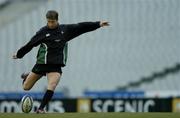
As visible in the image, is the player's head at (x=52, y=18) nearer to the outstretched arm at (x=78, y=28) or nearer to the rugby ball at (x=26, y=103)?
the outstretched arm at (x=78, y=28)

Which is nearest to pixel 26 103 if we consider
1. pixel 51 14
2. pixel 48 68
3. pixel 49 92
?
pixel 49 92

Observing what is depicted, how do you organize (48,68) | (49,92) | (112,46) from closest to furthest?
(49,92) < (48,68) < (112,46)

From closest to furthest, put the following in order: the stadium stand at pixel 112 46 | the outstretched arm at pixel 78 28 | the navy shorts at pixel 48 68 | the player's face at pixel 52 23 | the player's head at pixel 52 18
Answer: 1. the player's head at pixel 52 18
2. the player's face at pixel 52 23
3. the navy shorts at pixel 48 68
4. the outstretched arm at pixel 78 28
5. the stadium stand at pixel 112 46

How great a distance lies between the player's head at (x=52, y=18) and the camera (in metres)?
9.29

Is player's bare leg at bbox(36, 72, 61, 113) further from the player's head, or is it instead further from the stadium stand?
the stadium stand

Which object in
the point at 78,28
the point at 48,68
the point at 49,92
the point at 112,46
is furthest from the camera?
the point at 112,46

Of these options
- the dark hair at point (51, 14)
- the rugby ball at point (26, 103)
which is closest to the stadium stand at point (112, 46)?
the rugby ball at point (26, 103)

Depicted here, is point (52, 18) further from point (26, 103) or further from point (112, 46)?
point (112, 46)

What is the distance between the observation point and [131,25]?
68.4 feet

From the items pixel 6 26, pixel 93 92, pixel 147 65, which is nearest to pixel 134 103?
pixel 93 92

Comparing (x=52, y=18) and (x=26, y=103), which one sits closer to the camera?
(x=52, y=18)

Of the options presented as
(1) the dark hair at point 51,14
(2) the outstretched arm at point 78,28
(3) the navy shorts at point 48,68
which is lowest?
(3) the navy shorts at point 48,68

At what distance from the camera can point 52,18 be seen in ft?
30.7

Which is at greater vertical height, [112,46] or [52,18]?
[112,46]
